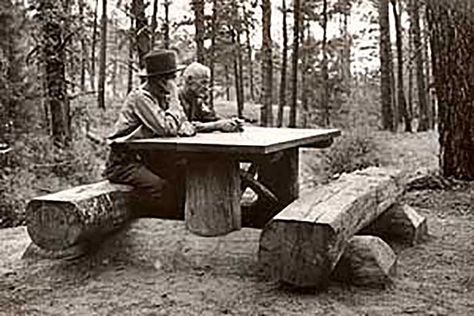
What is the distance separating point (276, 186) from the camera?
274 inches

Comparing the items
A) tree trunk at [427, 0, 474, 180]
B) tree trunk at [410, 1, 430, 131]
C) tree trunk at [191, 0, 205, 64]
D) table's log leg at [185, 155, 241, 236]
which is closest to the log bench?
table's log leg at [185, 155, 241, 236]

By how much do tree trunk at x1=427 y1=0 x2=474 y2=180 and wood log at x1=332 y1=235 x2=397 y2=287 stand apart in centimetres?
395

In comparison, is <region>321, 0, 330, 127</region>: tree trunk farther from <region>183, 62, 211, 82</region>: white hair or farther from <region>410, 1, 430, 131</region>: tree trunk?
<region>183, 62, 211, 82</region>: white hair

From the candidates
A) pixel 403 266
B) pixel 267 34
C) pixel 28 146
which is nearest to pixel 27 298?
pixel 403 266

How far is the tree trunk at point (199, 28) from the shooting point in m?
16.7

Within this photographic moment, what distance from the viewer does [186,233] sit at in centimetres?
556

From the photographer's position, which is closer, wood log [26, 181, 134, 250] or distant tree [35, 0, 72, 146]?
wood log [26, 181, 134, 250]

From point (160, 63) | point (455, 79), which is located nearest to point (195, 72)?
point (160, 63)

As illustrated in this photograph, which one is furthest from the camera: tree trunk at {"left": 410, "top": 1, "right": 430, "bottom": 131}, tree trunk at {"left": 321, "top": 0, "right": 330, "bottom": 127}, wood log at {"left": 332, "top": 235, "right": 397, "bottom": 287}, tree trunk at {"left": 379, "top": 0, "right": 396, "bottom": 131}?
tree trunk at {"left": 321, "top": 0, "right": 330, "bottom": 127}

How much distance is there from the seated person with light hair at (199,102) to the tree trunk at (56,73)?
5.91 meters

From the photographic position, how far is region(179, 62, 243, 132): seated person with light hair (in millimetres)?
6297

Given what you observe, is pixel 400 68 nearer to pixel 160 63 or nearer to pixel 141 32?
pixel 141 32

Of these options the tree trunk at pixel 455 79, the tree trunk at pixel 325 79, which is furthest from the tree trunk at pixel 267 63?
the tree trunk at pixel 455 79

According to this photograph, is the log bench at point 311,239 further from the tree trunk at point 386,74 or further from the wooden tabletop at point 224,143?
the tree trunk at point 386,74
